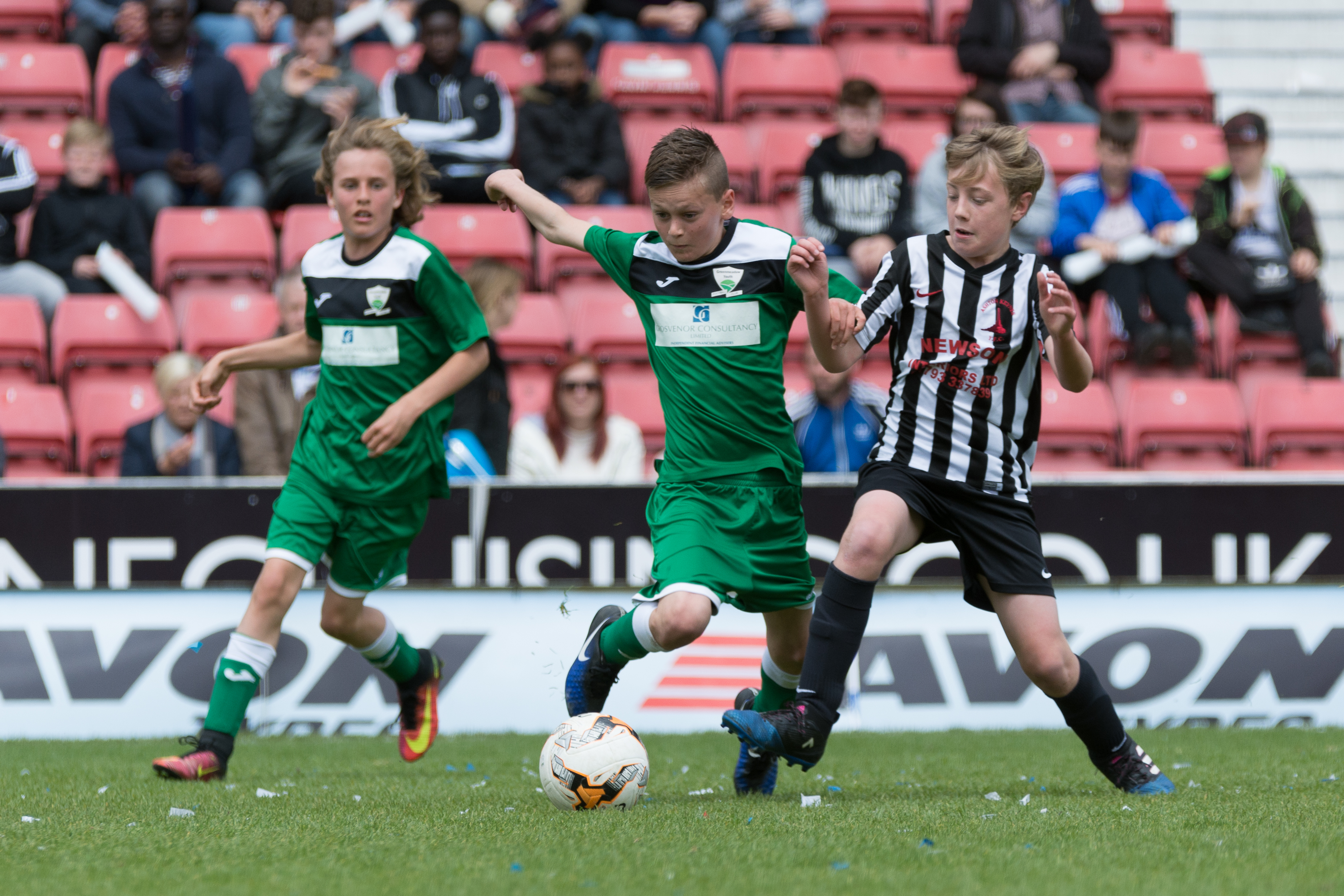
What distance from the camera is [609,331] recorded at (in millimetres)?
8172

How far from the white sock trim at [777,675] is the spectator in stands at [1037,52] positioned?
6547 mm

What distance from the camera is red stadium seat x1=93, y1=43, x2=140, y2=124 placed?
9.27 m

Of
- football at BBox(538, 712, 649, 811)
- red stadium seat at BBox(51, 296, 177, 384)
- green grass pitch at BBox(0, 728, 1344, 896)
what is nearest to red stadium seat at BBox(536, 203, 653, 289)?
red stadium seat at BBox(51, 296, 177, 384)

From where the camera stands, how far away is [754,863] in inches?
114

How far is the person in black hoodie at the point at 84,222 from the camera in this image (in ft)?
26.5

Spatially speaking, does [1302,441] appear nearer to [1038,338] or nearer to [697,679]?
[697,679]

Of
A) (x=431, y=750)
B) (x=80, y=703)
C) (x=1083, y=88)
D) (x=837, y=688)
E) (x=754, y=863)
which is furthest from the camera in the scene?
(x=1083, y=88)

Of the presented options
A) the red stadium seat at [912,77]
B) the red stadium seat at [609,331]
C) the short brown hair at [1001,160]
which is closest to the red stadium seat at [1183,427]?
the red stadium seat at [609,331]

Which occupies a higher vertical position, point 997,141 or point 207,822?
point 997,141

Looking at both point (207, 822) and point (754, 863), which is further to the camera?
point (207, 822)

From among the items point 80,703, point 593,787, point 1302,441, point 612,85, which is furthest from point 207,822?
point 612,85

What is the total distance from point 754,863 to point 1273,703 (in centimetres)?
428

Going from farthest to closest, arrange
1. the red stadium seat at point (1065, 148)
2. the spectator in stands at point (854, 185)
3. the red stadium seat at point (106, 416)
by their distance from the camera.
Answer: the red stadium seat at point (1065, 148), the spectator in stands at point (854, 185), the red stadium seat at point (106, 416)

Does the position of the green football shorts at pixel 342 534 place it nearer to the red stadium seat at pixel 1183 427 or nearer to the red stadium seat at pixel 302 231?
the red stadium seat at pixel 302 231
